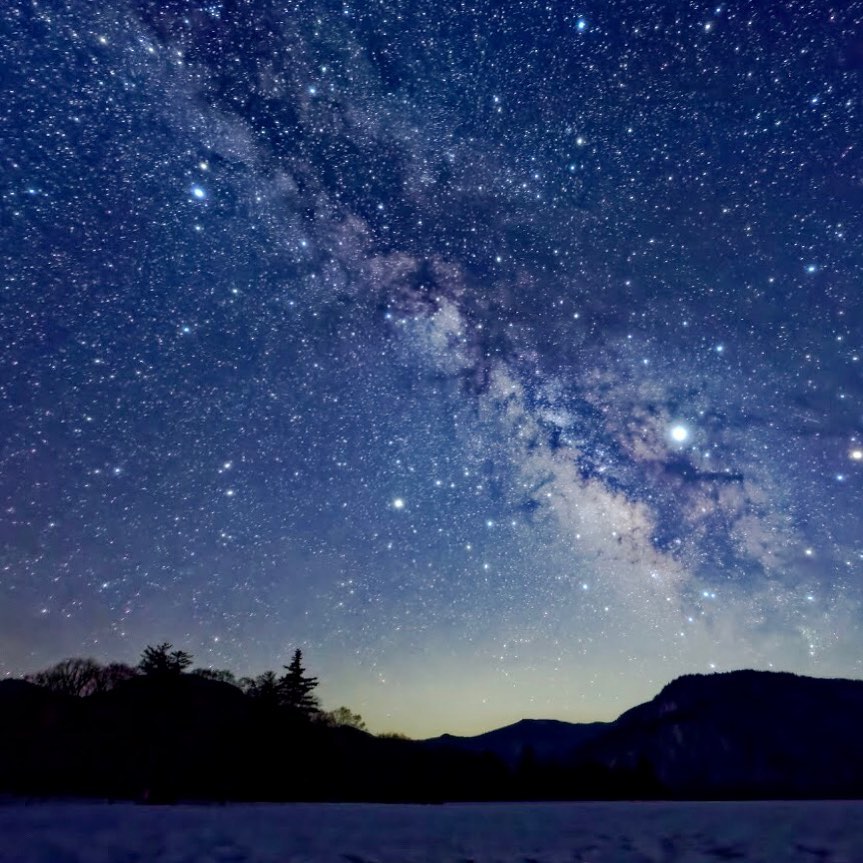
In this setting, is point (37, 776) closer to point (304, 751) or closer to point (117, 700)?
point (117, 700)

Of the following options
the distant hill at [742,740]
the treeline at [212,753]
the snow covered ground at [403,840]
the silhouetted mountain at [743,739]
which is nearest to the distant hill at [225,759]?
the treeline at [212,753]

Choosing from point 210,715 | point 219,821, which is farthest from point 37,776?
point 219,821

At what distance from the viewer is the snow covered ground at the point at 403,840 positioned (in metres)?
4.29

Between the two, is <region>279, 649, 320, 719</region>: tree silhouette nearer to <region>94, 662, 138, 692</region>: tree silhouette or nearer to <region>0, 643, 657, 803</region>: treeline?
<region>0, 643, 657, 803</region>: treeline

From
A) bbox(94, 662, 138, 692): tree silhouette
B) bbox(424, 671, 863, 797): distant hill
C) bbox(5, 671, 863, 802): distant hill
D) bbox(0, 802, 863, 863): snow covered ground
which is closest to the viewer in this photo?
bbox(0, 802, 863, 863): snow covered ground

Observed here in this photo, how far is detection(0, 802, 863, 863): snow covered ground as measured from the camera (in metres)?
4.29

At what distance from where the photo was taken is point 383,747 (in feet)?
166

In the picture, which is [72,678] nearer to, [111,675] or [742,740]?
[111,675]

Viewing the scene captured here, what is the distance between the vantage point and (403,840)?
211 inches

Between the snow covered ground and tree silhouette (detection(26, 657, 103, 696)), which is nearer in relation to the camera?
the snow covered ground

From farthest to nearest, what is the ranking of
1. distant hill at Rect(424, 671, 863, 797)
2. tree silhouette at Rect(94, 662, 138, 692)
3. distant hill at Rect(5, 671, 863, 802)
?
1. distant hill at Rect(424, 671, 863, 797)
2. tree silhouette at Rect(94, 662, 138, 692)
3. distant hill at Rect(5, 671, 863, 802)

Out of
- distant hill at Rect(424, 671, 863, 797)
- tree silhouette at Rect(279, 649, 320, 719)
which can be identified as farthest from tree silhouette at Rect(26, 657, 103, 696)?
distant hill at Rect(424, 671, 863, 797)

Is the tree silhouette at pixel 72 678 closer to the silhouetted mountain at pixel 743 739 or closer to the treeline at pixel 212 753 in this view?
the treeline at pixel 212 753

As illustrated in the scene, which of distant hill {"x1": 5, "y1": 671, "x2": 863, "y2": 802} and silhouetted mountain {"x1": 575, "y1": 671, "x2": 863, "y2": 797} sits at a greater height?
silhouetted mountain {"x1": 575, "y1": 671, "x2": 863, "y2": 797}
